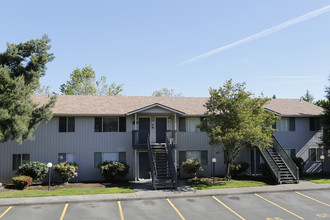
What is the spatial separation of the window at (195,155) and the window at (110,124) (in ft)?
17.7

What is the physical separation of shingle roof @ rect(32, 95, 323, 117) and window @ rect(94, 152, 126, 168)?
328cm

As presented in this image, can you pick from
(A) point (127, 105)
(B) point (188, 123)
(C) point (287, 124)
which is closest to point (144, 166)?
(B) point (188, 123)

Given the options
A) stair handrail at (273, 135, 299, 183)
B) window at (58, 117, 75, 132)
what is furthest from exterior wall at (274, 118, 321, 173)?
window at (58, 117, 75, 132)

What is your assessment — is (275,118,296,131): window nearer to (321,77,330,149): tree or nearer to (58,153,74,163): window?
(321,77,330,149): tree

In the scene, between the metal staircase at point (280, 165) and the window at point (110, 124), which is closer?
the metal staircase at point (280, 165)

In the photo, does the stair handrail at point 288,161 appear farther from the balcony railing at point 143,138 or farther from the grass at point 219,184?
Result: the balcony railing at point 143,138

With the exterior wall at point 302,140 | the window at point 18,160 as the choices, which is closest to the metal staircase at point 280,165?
the exterior wall at point 302,140

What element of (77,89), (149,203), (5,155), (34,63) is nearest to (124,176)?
(149,203)

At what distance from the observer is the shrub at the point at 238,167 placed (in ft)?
77.2

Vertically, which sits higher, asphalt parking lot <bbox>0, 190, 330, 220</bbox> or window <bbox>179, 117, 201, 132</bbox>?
window <bbox>179, 117, 201, 132</bbox>

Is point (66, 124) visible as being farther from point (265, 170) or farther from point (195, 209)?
point (265, 170)

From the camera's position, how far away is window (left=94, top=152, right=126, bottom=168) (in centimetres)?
2273

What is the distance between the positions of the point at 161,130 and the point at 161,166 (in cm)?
398

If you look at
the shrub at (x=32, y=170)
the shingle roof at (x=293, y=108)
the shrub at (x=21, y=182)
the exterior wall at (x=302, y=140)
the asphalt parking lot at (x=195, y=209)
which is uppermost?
the shingle roof at (x=293, y=108)
